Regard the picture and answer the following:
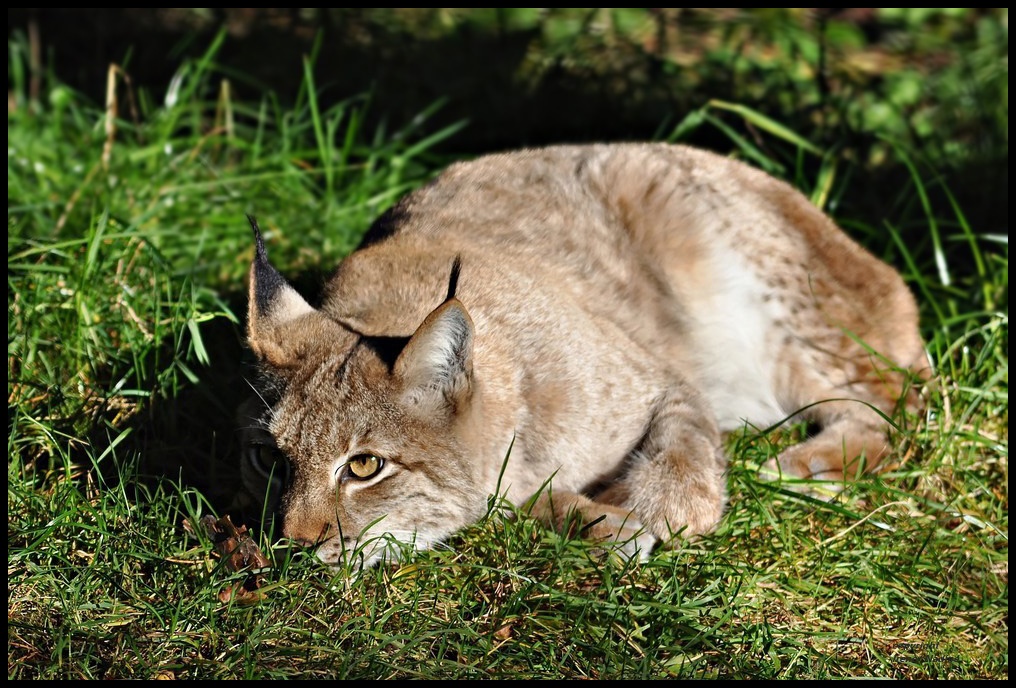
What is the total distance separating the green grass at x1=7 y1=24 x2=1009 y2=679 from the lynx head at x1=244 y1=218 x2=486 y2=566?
Result: 0.44ft

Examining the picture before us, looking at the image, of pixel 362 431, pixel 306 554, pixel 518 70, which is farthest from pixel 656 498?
pixel 518 70

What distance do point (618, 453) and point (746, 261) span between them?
3.67 feet

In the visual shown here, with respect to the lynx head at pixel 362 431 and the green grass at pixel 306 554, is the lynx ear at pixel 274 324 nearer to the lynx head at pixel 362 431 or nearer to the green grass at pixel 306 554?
the lynx head at pixel 362 431

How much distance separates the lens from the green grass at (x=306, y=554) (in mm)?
3121

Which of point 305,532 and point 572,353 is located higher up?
point 572,353

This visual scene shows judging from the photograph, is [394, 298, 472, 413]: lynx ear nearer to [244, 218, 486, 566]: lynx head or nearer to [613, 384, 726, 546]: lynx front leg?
[244, 218, 486, 566]: lynx head

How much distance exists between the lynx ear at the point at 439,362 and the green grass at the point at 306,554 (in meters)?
0.45

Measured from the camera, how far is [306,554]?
10.5ft

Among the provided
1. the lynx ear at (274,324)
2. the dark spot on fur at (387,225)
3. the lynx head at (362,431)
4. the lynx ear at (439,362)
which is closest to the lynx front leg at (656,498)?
the lynx head at (362,431)

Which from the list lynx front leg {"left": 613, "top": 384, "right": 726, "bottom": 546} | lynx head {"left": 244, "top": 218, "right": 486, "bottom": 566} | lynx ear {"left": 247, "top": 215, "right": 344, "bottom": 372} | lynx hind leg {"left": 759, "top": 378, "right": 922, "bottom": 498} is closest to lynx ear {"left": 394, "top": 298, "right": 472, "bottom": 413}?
lynx head {"left": 244, "top": 218, "right": 486, "bottom": 566}

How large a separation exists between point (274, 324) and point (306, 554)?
739 millimetres

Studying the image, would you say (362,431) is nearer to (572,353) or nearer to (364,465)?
(364,465)

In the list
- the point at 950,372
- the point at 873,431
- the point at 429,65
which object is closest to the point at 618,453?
the point at 873,431

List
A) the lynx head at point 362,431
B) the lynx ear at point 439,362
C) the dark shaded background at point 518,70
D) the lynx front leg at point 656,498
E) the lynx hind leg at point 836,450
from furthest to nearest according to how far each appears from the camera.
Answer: the dark shaded background at point 518,70 → the lynx hind leg at point 836,450 → the lynx front leg at point 656,498 → the lynx head at point 362,431 → the lynx ear at point 439,362
